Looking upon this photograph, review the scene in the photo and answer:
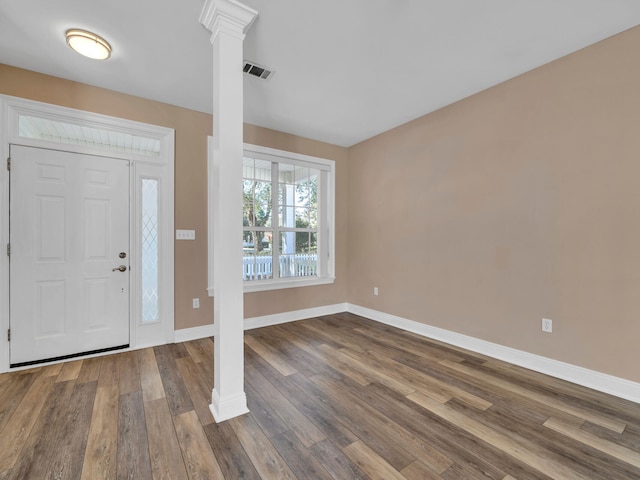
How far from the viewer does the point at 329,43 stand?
7.60 ft

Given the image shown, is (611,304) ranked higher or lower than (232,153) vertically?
lower

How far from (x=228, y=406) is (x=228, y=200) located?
1.42m

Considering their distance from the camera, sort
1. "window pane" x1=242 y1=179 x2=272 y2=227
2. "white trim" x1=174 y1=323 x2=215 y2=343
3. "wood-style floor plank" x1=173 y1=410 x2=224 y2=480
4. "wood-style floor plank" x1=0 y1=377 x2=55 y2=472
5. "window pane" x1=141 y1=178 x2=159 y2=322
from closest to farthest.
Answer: "wood-style floor plank" x1=173 y1=410 x2=224 y2=480 → "wood-style floor plank" x1=0 y1=377 x2=55 y2=472 → "window pane" x1=141 y1=178 x2=159 y2=322 → "white trim" x1=174 y1=323 x2=215 y2=343 → "window pane" x1=242 y1=179 x2=272 y2=227

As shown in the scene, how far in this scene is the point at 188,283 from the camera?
3369mm

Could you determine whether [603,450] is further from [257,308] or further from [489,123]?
[257,308]

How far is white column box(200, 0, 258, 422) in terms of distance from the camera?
1.93 meters

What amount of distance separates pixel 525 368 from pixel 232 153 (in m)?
3.21

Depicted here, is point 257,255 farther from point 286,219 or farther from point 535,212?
point 535,212

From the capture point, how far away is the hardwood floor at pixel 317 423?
151cm

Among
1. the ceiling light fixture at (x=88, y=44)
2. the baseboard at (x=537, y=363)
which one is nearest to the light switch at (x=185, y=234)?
the ceiling light fixture at (x=88, y=44)

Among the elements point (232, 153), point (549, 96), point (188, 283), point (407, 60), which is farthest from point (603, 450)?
point (188, 283)

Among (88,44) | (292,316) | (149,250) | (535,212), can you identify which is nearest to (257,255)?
(292,316)

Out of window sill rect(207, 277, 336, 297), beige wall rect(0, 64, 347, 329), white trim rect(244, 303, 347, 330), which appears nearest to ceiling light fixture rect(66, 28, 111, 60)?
beige wall rect(0, 64, 347, 329)

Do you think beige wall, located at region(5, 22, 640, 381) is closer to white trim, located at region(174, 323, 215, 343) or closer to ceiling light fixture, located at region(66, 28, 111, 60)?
white trim, located at region(174, 323, 215, 343)
